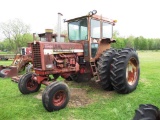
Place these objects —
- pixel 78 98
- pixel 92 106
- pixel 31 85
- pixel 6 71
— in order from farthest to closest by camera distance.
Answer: pixel 6 71 → pixel 31 85 → pixel 78 98 → pixel 92 106

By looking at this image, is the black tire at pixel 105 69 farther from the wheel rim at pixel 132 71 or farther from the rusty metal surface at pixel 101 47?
the wheel rim at pixel 132 71

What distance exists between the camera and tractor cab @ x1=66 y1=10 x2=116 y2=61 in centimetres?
624

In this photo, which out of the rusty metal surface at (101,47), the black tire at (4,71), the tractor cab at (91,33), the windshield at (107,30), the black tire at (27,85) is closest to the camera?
the black tire at (27,85)

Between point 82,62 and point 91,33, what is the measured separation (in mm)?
1066

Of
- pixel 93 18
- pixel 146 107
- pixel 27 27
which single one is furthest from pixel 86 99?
pixel 27 27

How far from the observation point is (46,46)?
5301 mm

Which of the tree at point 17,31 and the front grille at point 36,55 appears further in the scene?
the tree at point 17,31

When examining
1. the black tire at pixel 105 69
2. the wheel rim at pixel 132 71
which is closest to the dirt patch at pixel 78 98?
the black tire at pixel 105 69

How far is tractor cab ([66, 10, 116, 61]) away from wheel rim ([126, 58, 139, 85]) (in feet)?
3.68

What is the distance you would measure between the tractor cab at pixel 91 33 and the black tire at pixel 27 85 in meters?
2.01

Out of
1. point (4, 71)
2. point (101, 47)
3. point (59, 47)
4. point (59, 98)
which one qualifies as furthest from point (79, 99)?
point (4, 71)

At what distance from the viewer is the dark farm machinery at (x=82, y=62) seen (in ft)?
17.0

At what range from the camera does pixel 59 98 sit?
4.97m

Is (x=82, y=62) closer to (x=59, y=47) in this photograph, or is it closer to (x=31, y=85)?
(x=59, y=47)
